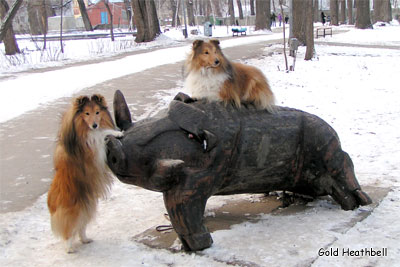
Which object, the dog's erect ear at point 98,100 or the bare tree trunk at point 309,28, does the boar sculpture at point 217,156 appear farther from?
the bare tree trunk at point 309,28

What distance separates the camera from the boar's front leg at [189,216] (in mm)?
3793

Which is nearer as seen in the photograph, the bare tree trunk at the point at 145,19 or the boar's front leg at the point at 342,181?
the boar's front leg at the point at 342,181

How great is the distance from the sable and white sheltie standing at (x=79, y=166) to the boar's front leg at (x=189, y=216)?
0.65 meters

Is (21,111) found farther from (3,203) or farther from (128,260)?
(128,260)

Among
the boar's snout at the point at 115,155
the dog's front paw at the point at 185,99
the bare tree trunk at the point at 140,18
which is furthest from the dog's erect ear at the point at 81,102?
the bare tree trunk at the point at 140,18

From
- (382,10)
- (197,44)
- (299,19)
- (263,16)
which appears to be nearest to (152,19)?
(299,19)

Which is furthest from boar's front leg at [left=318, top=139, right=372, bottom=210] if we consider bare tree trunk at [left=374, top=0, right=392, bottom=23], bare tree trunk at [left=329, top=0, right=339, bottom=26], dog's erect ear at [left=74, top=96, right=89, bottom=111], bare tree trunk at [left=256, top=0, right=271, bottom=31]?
bare tree trunk at [left=329, top=0, right=339, bottom=26]

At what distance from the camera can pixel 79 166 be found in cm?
379

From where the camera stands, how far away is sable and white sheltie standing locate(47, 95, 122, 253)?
3.71 m

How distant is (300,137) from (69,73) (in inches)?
536

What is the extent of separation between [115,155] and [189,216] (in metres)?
0.80

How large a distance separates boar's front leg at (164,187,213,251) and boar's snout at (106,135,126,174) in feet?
1.57

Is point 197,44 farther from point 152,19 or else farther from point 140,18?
point 152,19

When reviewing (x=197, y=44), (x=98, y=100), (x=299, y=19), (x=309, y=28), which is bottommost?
(x=98, y=100)
